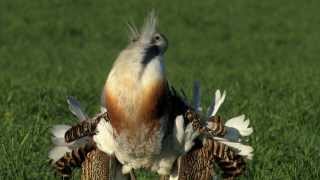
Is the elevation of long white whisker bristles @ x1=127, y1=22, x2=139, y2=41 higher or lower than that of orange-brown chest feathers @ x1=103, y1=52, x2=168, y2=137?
higher

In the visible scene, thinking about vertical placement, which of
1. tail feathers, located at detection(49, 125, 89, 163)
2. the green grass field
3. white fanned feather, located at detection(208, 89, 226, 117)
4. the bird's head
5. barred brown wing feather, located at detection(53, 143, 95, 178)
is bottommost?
barred brown wing feather, located at detection(53, 143, 95, 178)

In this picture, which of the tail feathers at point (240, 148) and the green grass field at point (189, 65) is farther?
the green grass field at point (189, 65)

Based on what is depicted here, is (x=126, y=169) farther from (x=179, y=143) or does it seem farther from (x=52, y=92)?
(x=52, y=92)

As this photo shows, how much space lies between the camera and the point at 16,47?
19141mm

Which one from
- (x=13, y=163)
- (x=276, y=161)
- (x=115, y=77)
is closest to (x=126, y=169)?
(x=115, y=77)

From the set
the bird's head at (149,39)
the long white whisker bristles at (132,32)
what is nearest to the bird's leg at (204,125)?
the bird's head at (149,39)


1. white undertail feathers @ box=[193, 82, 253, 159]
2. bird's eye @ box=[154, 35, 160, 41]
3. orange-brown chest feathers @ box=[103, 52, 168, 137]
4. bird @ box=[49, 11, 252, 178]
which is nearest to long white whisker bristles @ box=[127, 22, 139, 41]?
bird @ box=[49, 11, 252, 178]

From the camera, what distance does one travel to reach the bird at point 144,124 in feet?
16.0

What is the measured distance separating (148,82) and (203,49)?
612 inches

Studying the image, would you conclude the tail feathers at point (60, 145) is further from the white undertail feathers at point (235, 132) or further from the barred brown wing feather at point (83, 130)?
the white undertail feathers at point (235, 132)

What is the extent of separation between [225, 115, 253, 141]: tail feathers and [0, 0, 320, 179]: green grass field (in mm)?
852

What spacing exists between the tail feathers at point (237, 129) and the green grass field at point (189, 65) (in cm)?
85

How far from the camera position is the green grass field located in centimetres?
747

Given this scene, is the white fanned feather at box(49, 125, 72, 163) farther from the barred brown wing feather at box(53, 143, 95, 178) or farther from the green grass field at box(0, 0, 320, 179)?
the green grass field at box(0, 0, 320, 179)
